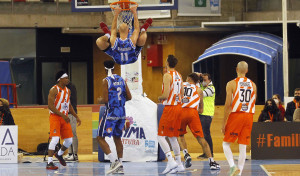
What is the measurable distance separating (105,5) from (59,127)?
3.25 meters

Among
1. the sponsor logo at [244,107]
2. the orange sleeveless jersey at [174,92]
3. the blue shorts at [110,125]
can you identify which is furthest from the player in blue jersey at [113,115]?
the sponsor logo at [244,107]

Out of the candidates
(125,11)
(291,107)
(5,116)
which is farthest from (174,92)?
(291,107)

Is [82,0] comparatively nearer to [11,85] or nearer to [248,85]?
[11,85]

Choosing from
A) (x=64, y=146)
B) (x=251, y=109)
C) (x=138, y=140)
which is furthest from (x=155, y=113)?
(x=251, y=109)

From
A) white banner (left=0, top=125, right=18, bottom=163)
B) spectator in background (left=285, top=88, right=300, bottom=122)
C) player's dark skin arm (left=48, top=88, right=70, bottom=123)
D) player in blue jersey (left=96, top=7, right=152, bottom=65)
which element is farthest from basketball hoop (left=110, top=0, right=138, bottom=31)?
spectator in background (left=285, top=88, right=300, bottom=122)

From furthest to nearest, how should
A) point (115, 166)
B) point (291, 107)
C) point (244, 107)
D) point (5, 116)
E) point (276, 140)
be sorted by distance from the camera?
point (291, 107), point (276, 140), point (5, 116), point (115, 166), point (244, 107)

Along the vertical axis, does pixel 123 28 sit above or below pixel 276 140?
above

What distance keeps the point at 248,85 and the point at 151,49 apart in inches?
893

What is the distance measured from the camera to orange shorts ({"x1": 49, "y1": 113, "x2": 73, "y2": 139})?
18.7 m

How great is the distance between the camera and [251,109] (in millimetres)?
16422

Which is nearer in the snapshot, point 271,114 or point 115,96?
point 115,96

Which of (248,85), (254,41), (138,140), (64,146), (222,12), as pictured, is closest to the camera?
(248,85)

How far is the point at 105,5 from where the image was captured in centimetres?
2023

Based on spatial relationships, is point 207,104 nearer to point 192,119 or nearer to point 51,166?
point 192,119
